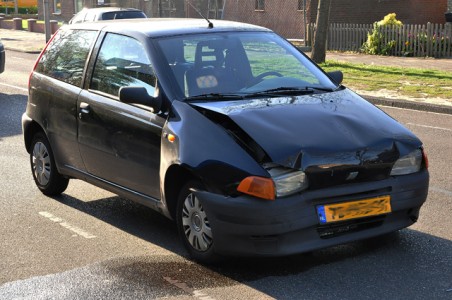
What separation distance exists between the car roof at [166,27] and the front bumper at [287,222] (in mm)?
1733

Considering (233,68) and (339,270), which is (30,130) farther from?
(339,270)

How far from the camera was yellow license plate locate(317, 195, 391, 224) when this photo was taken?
5465 mm

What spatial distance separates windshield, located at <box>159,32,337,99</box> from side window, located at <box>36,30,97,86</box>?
111 cm

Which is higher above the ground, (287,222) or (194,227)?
(287,222)

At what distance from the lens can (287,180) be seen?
5.38 meters

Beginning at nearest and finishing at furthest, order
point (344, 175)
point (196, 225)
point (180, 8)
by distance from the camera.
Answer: point (344, 175), point (196, 225), point (180, 8)

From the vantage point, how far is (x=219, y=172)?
5535mm

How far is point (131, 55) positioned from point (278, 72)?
1215 millimetres

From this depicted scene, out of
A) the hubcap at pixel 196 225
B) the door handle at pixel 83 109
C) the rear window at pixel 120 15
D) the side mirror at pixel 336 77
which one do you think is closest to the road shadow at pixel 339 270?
the hubcap at pixel 196 225

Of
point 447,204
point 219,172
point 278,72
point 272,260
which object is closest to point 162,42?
point 278,72

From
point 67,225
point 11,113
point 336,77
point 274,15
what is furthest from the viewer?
point 274,15

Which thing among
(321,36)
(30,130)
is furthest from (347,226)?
(321,36)

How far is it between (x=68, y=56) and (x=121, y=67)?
1.01m

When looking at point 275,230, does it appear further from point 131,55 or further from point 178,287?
point 131,55
